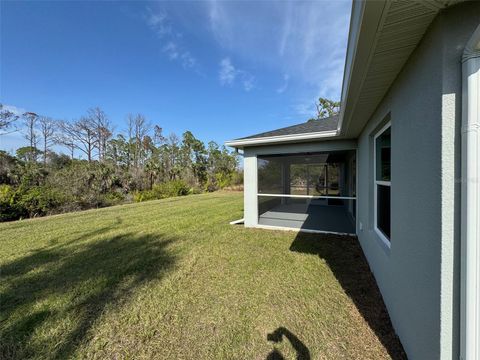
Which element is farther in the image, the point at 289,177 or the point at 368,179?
the point at 289,177

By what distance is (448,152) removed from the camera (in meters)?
1.21

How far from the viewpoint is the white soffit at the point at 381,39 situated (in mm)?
1214

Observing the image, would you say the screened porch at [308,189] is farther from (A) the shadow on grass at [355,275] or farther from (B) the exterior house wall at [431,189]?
(B) the exterior house wall at [431,189]

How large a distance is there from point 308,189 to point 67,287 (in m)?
8.75

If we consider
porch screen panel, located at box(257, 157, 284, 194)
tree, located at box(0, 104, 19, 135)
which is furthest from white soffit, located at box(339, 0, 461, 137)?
tree, located at box(0, 104, 19, 135)

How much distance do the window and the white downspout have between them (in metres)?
1.80

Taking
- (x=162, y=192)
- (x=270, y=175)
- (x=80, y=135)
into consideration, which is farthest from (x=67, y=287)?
(x=80, y=135)

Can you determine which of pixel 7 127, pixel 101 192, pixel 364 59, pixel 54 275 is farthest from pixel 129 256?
pixel 7 127

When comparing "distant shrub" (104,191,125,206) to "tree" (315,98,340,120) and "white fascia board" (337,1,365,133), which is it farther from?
"tree" (315,98,340,120)

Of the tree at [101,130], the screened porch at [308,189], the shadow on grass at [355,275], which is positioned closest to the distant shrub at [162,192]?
the screened porch at [308,189]

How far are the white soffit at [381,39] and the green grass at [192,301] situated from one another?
102 inches

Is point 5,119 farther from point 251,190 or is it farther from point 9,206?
point 251,190

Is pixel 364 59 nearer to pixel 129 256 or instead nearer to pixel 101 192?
pixel 129 256

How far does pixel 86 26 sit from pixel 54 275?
362 inches
